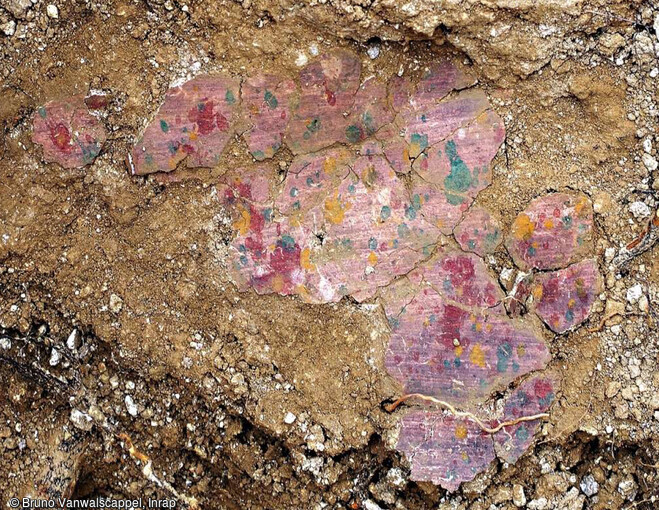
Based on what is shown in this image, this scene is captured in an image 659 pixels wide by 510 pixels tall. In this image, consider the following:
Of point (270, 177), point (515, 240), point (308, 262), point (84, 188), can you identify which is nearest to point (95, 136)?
point (84, 188)

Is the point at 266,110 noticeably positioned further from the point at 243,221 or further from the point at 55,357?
the point at 55,357

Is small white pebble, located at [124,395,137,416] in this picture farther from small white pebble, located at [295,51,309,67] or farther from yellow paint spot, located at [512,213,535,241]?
yellow paint spot, located at [512,213,535,241]

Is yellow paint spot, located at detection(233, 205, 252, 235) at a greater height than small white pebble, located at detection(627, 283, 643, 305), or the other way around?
yellow paint spot, located at detection(233, 205, 252, 235)

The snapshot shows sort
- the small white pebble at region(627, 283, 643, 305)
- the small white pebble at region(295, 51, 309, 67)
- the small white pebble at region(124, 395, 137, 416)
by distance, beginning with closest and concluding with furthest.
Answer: the small white pebble at region(627, 283, 643, 305)
the small white pebble at region(295, 51, 309, 67)
the small white pebble at region(124, 395, 137, 416)

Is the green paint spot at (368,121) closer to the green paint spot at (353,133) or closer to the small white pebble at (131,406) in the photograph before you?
the green paint spot at (353,133)

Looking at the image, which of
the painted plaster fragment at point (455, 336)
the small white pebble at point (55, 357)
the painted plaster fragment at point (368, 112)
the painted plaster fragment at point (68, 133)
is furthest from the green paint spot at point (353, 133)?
the small white pebble at point (55, 357)

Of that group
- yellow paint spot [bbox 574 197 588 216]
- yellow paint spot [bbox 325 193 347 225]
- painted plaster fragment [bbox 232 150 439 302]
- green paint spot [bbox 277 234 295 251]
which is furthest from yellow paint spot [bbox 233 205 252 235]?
yellow paint spot [bbox 574 197 588 216]

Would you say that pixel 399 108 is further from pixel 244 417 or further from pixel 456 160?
pixel 244 417
